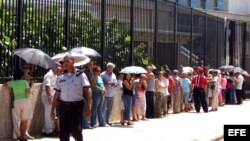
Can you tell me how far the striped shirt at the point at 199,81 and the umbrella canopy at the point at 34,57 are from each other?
424 inches

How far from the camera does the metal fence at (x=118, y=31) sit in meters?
14.7

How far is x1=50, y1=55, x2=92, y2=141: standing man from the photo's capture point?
426 inches

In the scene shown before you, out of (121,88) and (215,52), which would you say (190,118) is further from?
(215,52)

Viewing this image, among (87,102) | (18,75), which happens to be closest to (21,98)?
(18,75)

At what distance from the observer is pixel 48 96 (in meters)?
14.7

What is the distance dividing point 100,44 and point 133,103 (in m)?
2.23

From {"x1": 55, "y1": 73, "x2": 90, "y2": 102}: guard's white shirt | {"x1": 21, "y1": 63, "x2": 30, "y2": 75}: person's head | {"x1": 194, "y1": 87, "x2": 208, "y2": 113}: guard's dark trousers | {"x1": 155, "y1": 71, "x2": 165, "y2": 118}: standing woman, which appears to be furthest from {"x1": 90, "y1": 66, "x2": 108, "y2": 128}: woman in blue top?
{"x1": 194, "y1": 87, "x2": 208, "y2": 113}: guard's dark trousers

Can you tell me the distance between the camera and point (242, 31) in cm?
3562

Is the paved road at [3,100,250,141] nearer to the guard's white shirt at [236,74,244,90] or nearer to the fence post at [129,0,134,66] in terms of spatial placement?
the fence post at [129,0,134,66]

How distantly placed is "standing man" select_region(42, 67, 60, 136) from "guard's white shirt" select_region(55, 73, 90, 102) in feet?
12.1

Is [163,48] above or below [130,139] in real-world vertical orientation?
above

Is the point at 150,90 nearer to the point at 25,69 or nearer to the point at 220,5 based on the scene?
the point at 25,69

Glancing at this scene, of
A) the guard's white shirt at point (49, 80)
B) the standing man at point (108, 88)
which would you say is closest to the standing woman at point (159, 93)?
the standing man at point (108, 88)

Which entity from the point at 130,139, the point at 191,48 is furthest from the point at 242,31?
the point at 130,139
